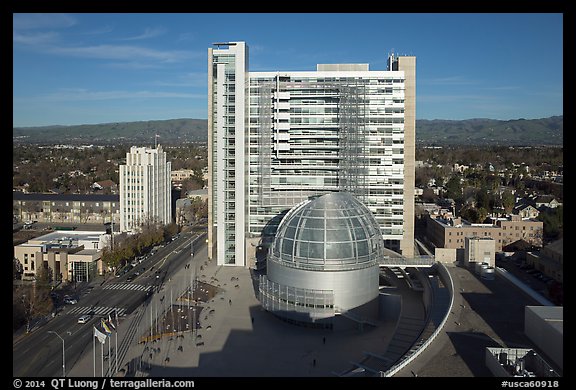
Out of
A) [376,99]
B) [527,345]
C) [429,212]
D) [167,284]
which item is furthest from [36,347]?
[429,212]

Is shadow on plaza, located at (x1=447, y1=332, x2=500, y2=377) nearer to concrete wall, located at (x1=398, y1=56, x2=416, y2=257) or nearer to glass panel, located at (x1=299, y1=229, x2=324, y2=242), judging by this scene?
glass panel, located at (x1=299, y1=229, x2=324, y2=242)

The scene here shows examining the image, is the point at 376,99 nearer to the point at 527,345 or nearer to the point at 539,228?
the point at 539,228

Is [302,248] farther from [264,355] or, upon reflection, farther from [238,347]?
[264,355]

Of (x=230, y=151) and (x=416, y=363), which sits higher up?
(x=230, y=151)

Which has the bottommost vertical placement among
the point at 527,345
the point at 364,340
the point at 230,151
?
the point at 364,340

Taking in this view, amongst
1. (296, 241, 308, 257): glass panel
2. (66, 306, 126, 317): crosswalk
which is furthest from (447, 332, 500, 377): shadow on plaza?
(66, 306, 126, 317): crosswalk
